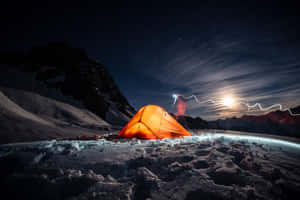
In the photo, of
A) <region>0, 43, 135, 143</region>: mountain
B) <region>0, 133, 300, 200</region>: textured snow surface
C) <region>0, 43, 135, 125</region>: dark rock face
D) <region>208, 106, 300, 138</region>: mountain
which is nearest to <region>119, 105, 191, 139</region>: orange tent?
<region>0, 133, 300, 200</region>: textured snow surface

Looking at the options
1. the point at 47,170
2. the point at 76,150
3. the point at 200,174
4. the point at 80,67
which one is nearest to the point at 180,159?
the point at 200,174

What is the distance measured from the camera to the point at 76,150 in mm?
2844

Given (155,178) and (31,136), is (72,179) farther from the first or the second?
(31,136)

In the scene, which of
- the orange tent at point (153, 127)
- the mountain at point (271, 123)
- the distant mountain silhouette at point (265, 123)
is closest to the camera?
the orange tent at point (153, 127)

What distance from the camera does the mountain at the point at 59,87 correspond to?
12.6 metres

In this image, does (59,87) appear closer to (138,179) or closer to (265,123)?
(138,179)

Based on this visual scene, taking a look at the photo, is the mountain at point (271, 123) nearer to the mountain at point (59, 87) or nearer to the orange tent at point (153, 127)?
the orange tent at point (153, 127)

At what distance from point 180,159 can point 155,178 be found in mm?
854

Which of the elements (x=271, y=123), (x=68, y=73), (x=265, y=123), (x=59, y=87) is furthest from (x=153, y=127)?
(x=68, y=73)

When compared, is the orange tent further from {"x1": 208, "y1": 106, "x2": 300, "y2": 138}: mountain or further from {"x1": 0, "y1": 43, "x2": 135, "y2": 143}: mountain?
{"x1": 208, "y1": 106, "x2": 300, "y2": 138}: mountain

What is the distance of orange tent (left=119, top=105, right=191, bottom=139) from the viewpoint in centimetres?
561

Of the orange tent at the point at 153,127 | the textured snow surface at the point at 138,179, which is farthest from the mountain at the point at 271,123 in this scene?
the textured snow surface at the point at 138,179

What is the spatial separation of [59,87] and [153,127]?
101ft

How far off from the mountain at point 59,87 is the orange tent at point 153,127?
3.95m
